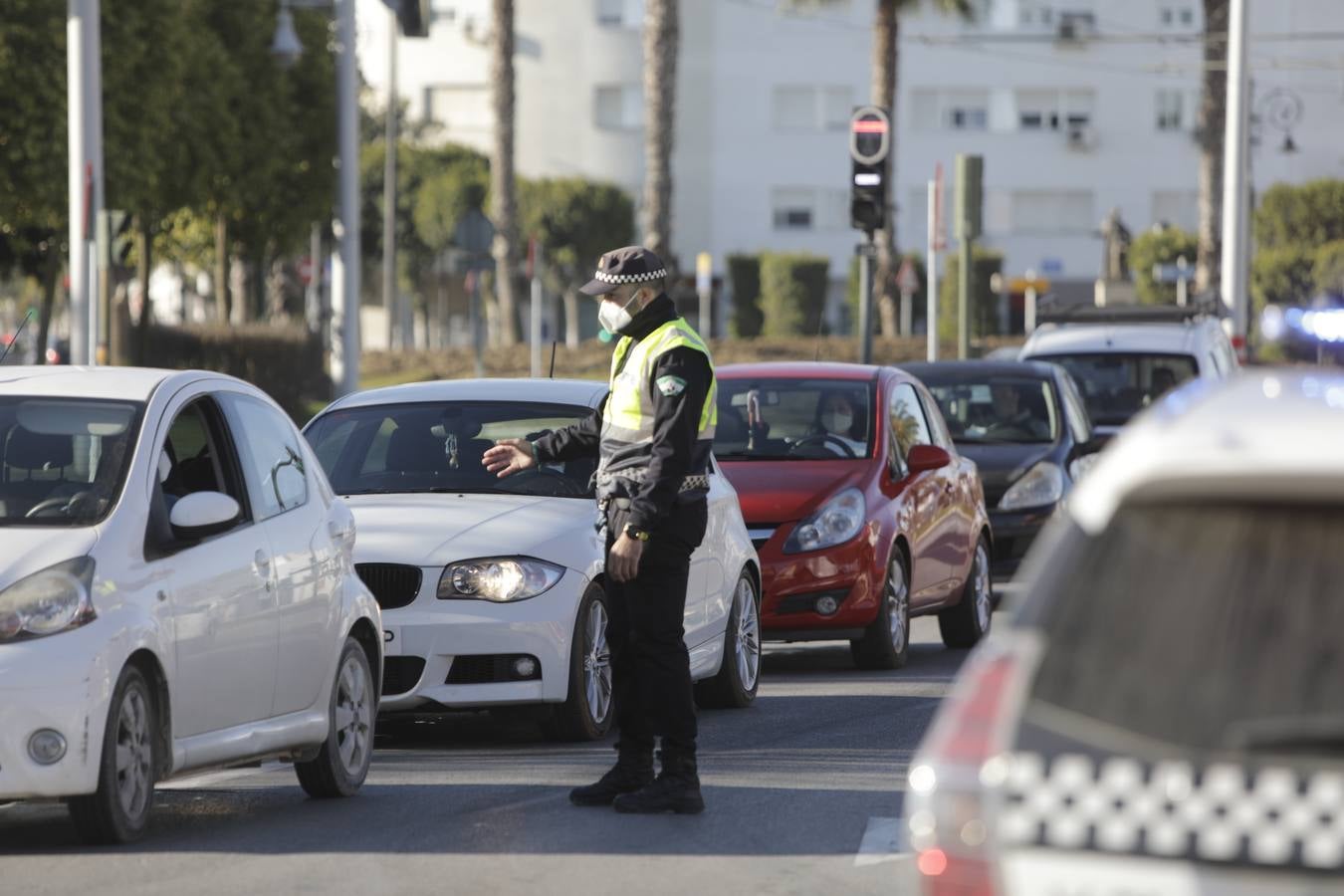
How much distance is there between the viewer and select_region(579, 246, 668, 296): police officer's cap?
845 centimetres

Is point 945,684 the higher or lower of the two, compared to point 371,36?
lower

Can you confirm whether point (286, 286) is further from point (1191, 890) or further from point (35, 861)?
point (1191, 890)

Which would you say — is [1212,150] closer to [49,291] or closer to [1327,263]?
[49,291]

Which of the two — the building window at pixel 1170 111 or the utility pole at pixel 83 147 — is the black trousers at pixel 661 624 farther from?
the building window at pixel 1170 111

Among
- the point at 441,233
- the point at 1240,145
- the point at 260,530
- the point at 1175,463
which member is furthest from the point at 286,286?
the point at 1175,463

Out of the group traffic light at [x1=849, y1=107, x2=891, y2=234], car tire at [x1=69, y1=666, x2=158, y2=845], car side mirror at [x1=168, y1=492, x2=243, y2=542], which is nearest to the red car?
car side mirror at [x1=168, y1=492, x2=243, y2=542]

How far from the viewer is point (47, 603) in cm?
735

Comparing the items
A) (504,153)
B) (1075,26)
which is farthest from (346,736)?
(1075,26)

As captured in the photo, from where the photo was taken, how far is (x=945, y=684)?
502 inches

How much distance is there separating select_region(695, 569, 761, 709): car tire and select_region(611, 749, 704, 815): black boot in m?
3.01

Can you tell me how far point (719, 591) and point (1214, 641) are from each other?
7.92 metres

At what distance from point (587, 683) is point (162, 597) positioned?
287cm

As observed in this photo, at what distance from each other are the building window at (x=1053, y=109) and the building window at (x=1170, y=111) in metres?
2.09

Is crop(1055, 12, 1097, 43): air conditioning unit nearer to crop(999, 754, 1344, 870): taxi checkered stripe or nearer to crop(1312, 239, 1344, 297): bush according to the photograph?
crop(1312, 239, 1344, 297): bush
